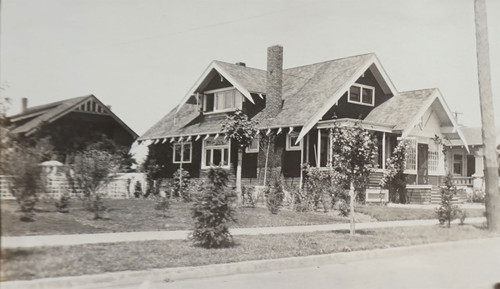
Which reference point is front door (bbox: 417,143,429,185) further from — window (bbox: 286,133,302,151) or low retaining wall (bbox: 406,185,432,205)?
window (bbox: 286,133,302,151)

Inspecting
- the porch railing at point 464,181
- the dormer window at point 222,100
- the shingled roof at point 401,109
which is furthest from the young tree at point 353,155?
the porch railing at point 464,181

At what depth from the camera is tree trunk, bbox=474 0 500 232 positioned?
→ 8062 millimetres

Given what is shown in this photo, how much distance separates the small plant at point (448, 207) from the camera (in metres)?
9.21

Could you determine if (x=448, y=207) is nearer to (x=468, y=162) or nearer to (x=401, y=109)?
(x=468, y=162)

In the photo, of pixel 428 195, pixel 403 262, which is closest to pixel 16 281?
pixel 403 262

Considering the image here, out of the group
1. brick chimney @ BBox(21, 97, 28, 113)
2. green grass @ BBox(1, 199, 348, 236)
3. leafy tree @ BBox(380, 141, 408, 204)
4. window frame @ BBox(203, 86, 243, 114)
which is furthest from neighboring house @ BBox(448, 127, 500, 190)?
brick chimney @ BBox(21, 97, 28, 113)

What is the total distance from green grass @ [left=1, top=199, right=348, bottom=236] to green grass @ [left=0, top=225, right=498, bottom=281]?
0.80 feet

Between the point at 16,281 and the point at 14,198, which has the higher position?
the point at 14,198

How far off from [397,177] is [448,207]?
1304 millimetres

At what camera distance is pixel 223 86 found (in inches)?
435

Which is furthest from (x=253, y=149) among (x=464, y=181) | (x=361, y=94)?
(x=361, y=94)

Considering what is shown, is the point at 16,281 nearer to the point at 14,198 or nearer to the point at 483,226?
the point at 14,198

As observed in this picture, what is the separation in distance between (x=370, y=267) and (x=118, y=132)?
12.8ft

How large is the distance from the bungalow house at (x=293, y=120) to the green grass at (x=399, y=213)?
324mm
